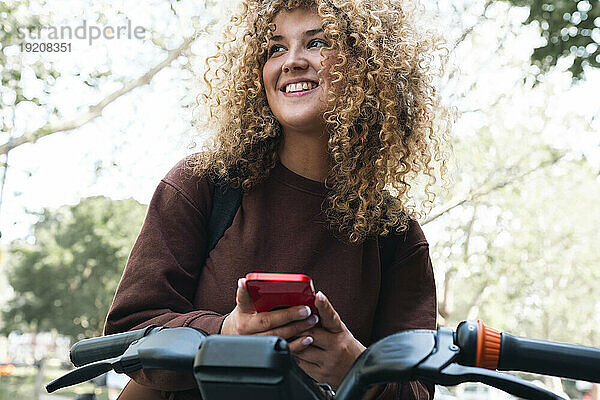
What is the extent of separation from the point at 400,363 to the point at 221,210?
988mm

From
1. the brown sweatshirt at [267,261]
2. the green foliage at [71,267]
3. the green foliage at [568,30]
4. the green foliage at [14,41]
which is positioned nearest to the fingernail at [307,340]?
the brown sweatshirt at [267,261]

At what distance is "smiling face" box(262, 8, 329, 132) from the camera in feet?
6.08

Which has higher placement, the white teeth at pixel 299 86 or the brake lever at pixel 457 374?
the white teeth at pixel 299 86

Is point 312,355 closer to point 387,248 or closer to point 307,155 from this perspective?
point 387,248

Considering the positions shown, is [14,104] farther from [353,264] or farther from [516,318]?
[516,318]

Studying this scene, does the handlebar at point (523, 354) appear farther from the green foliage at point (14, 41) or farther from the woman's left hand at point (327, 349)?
the green foliage at point (14, 41)

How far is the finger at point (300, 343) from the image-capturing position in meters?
1.36

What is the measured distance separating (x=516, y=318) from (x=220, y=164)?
95.4 feet

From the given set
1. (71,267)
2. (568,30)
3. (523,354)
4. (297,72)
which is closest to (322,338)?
(523,354)

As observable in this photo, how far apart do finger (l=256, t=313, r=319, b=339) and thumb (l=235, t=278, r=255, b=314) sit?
0.02m

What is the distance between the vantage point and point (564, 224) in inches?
761

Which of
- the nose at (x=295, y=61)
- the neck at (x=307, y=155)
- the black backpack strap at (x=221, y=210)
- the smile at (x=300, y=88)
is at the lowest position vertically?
the black backpack strap at (x=221, y=210)

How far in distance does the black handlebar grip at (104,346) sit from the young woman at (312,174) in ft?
1.19

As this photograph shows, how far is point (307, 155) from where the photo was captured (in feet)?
6.39
